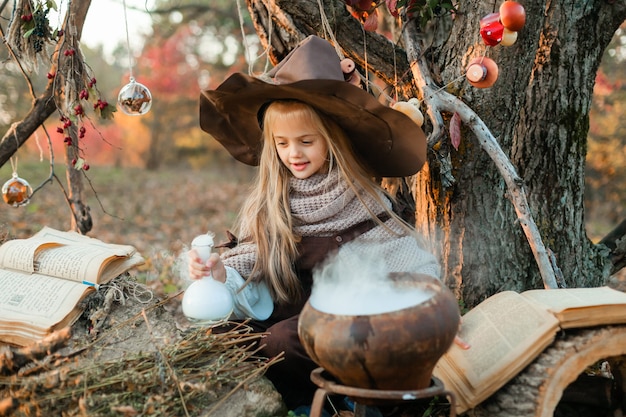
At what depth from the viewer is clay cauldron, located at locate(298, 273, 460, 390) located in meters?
1.62

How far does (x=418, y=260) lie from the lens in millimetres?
2604

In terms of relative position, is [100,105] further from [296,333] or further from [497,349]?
[497,349]

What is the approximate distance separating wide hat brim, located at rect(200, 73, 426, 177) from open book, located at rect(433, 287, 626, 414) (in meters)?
0.82

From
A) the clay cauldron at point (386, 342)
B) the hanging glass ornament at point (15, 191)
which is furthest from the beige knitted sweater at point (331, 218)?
the hanging glass ornament at point (15, 191)

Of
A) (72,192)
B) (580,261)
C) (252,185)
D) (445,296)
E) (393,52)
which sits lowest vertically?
(580,261)

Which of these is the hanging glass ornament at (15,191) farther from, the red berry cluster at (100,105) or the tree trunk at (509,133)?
the tree trunk at (509,133)

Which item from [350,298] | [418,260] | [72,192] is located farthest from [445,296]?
[72,192]

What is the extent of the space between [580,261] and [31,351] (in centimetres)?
267

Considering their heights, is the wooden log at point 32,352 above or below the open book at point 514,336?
above

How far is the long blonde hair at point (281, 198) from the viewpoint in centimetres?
267

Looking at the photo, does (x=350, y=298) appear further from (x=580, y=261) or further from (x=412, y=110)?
(x=580, y=261)

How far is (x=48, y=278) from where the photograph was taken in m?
2.85

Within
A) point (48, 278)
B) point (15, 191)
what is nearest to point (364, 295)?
point (48, 278)

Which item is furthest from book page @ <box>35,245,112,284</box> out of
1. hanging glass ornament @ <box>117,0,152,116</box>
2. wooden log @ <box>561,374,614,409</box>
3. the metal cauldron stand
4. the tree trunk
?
wooden log @ <box>561,374,614,409</box>
